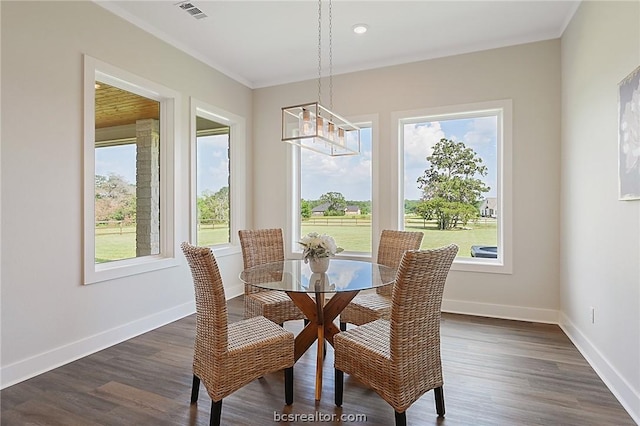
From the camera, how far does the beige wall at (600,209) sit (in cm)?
217

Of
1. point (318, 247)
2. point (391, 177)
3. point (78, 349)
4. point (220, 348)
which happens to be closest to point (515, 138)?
point (391, 177)

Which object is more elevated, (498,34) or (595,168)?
(498,34)

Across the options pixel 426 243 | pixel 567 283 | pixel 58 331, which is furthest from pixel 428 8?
pixel 58 331

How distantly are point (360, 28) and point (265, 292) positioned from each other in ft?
8.82

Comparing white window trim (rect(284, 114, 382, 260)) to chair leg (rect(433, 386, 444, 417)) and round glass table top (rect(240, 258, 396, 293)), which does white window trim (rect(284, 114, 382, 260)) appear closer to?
round glass table top (rect(240, 258, 396, 293))

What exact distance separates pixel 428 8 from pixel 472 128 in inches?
58.8

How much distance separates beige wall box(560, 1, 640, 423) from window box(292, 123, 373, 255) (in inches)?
82.3

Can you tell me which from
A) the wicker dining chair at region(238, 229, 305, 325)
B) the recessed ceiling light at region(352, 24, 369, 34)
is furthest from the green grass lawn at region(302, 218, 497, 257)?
the recessed ceiling light at region(352, 24, 369, 34)

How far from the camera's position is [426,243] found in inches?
172

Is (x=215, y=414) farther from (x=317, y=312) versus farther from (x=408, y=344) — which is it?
(x=408, y=344)

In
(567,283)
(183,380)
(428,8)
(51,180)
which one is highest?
(428,8)

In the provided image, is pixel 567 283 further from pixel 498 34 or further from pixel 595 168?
pixel 498 34

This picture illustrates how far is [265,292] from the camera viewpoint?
3.15 meters

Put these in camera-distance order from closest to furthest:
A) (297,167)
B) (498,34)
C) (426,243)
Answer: (498,34) → (426,243) → (297,167)
